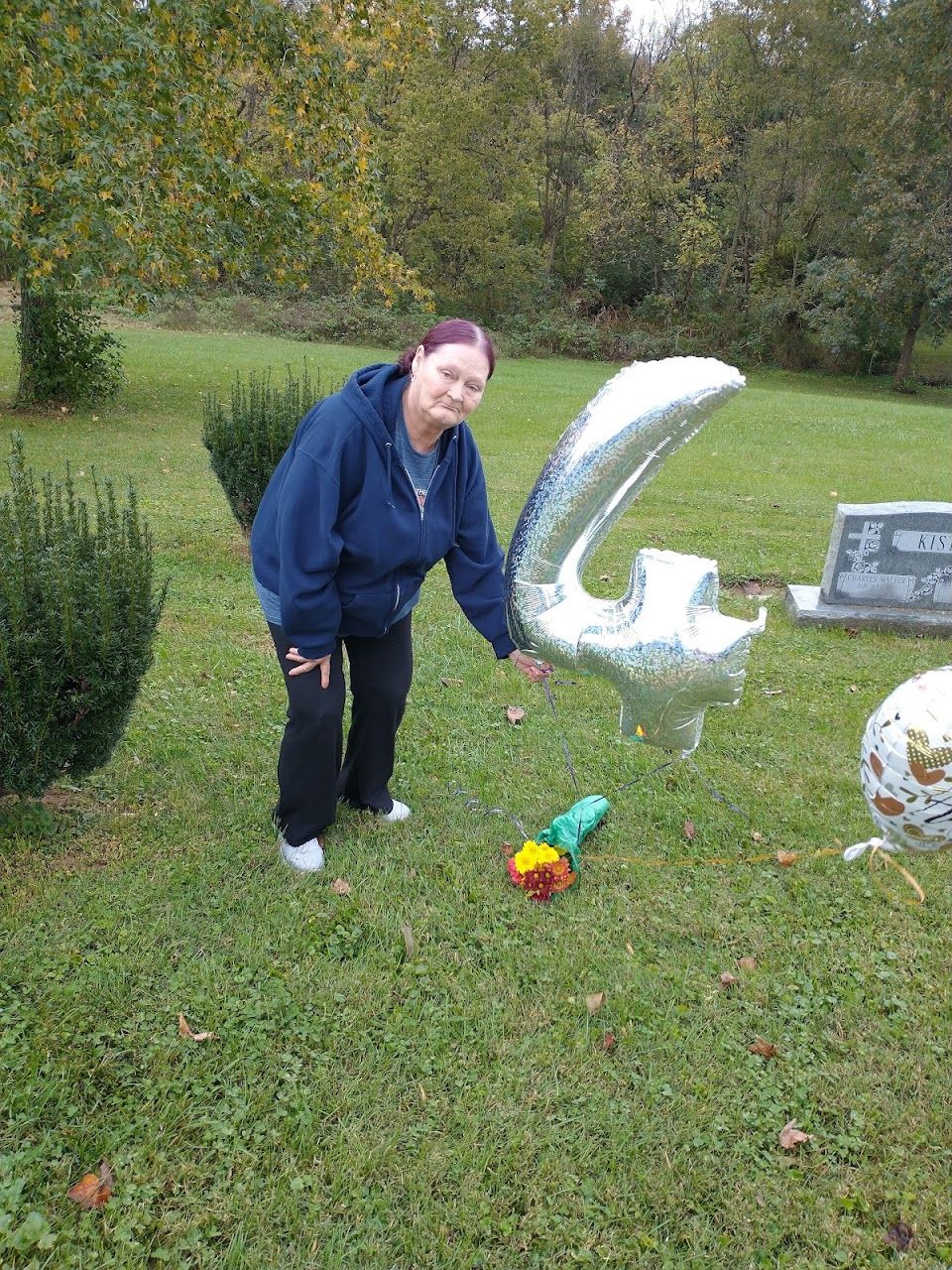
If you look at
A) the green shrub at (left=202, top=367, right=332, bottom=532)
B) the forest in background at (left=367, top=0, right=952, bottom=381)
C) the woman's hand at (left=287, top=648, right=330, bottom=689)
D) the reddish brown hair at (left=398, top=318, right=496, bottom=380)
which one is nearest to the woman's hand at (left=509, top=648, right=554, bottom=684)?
the woman's hand at (left=287, top=648, right=330, bottom=689)

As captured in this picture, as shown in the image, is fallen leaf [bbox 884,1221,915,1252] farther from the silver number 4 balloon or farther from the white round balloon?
the silver number 4 balloon

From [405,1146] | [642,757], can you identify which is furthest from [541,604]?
[642,757]

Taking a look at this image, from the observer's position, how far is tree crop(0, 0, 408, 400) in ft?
23.6

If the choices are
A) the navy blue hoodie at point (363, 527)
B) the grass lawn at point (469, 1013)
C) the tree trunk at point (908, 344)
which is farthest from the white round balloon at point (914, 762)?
the tree trunk at point (908, 344)

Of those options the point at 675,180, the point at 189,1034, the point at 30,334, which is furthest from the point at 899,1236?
the point at 675,180

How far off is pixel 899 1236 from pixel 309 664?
211 centimetres

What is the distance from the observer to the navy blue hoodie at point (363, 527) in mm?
2545

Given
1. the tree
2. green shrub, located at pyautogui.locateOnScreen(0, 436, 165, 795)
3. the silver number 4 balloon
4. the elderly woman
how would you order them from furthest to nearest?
1. the tree
2. green shrub, located at pyautogui.locateOnScreen(0, 436, 165, 795)
3. the elderly woman
4. the silver number 4 balloon

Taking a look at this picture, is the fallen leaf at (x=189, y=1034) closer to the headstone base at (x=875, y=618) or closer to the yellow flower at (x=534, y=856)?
the yellow flower at (x=534, y=856)

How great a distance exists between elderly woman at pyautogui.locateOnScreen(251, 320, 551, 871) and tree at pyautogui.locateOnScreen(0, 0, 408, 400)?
585 cm

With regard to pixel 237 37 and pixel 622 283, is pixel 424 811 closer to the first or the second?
pixel 237 37

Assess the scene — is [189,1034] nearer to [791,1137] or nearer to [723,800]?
[791,1137]

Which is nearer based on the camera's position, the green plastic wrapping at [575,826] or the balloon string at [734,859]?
the green plastic wrapping at [575,826]

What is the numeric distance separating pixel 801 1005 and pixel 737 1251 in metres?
0.87
